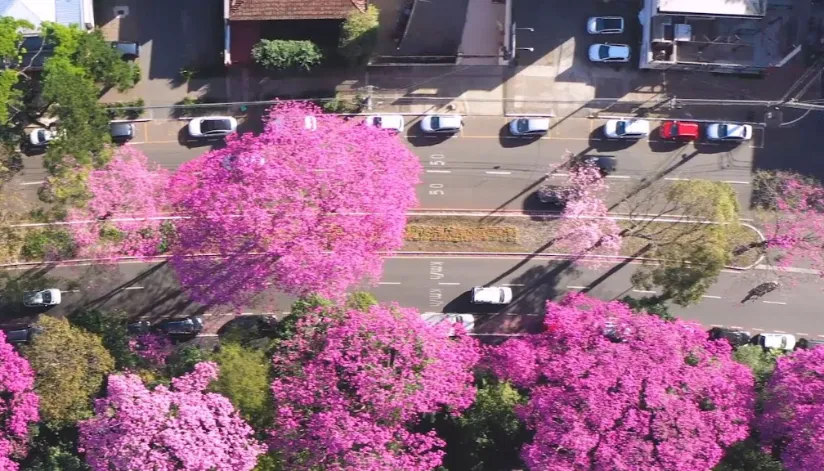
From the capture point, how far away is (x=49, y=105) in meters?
59.8

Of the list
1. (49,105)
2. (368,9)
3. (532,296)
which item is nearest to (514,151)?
(532,296)

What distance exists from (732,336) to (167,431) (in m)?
46.0

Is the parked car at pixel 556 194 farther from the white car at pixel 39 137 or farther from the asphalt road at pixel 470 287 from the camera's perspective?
the white car at pixel 39 137

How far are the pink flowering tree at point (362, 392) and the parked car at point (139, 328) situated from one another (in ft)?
49.1

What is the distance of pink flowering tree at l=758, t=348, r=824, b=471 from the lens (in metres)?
50.8

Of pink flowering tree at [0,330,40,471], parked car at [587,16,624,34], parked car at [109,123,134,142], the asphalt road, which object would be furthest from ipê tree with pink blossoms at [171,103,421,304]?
parked car at [587,16,624,34]

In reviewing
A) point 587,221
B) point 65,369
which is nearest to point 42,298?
point 65,369

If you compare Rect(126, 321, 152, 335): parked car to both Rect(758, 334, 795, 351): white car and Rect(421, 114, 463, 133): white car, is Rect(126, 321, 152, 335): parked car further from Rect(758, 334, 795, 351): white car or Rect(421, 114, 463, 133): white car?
Rect(758, 334, 795, 351): white car

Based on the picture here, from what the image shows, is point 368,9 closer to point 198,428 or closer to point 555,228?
point 555,228

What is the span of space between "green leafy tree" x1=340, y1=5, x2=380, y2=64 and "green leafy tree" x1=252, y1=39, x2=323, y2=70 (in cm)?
258

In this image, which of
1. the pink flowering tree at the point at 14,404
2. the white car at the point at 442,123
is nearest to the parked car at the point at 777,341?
the white car at the point at 442,123

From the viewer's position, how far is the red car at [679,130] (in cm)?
6681

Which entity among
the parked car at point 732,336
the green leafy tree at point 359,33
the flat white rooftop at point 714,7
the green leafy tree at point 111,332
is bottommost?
the parked car at point 732,336

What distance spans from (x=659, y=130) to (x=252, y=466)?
143ft
